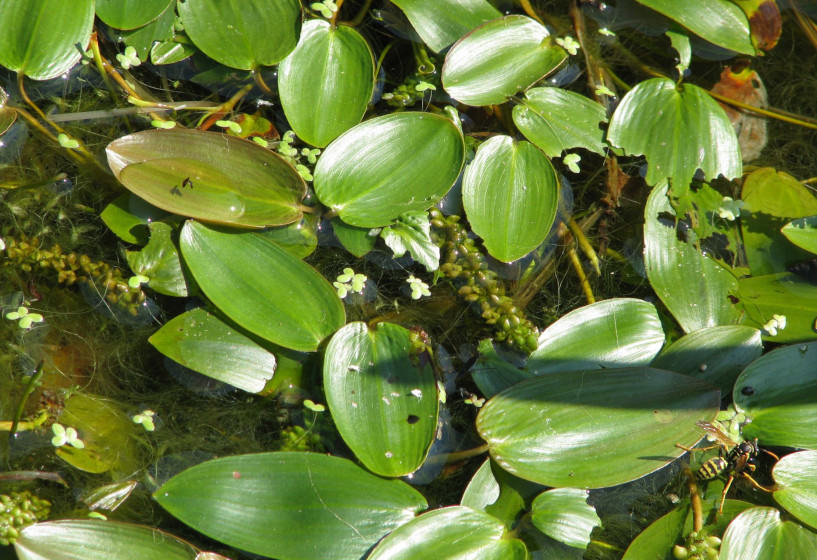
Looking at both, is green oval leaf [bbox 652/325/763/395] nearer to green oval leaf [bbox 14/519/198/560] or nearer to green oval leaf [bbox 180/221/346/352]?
green oval leaf [bbox 180/221/346/352]

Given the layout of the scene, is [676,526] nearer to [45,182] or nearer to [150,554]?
[150,554]

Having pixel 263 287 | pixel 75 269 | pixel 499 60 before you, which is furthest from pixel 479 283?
pixel 75 269

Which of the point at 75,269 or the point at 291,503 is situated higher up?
the point at 75,269

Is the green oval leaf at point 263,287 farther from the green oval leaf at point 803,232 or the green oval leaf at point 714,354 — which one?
the green oval leaf at point 803,232

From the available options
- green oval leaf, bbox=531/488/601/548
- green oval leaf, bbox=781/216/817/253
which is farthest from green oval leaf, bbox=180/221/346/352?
green oval leaf, bbox=781/216/817/253

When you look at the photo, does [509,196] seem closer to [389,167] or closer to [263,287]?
[389,167]
